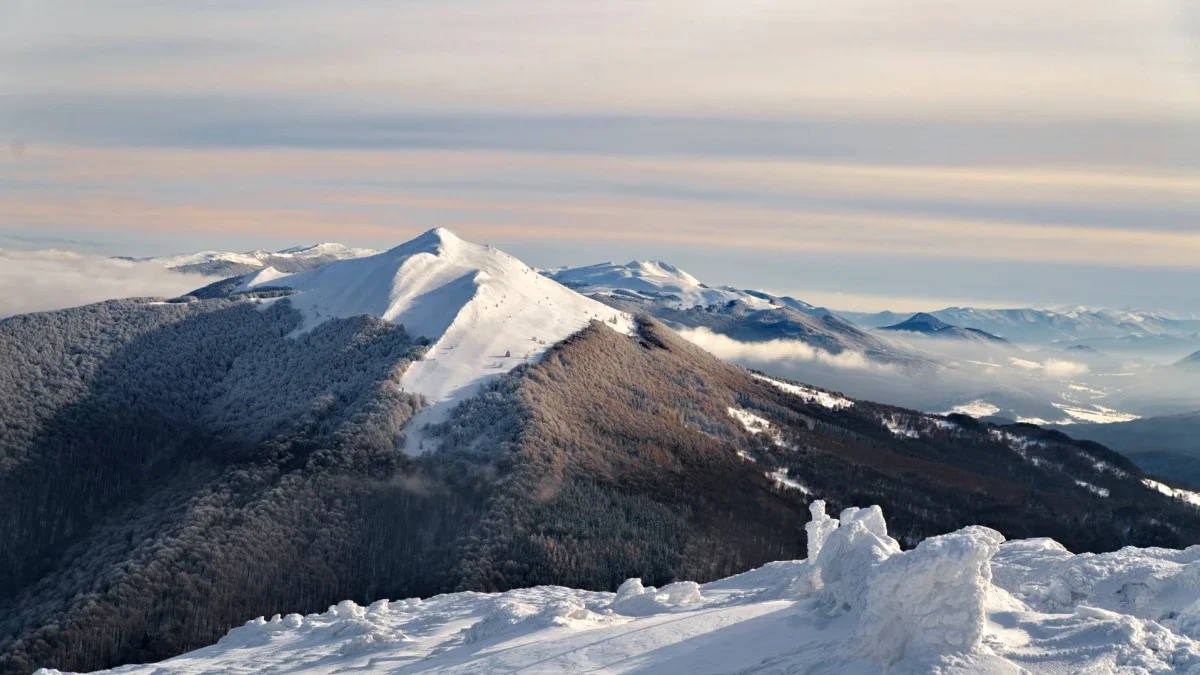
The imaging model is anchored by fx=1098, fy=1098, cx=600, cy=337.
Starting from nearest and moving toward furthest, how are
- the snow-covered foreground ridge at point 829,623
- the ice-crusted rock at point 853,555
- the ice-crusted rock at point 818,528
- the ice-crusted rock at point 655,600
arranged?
the snow-covered foreground ridge at point 829,623 < the ice-crusted rock at point 853,555 < the ice-crusted rock at point 655,600 < the ice-crusted rock at point 818,528

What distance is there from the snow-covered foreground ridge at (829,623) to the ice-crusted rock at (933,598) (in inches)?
2.9

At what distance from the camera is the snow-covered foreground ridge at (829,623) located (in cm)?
5712

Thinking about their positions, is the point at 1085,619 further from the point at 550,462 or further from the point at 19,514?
the point at 19,514

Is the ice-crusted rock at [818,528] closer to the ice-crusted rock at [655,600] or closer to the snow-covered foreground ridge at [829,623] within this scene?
the snow-covered foreground ridge at [829,623]

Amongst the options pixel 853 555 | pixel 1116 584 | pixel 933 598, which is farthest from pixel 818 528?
pixel 933 598

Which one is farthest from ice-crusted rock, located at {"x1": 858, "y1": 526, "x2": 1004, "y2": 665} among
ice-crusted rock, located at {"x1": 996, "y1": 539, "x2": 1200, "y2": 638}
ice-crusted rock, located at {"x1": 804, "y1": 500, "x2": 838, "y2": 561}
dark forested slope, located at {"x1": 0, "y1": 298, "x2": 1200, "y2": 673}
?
dark forested slope, located at {"x1": 0, "y1": 298, "x2": 1200, "y2": 673}

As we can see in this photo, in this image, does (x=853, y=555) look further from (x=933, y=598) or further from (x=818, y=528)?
(x=818, y=528)

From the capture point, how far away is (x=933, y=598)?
188ft

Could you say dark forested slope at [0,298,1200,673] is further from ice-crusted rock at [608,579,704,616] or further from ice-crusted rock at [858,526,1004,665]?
ice-crusted rock at [858,526,1004,665]

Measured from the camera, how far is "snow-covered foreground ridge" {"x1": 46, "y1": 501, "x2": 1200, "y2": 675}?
187 ft

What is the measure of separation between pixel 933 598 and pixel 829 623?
1026 cm

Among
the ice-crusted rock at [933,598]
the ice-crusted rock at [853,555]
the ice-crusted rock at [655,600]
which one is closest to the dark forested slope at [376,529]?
the ice-crusted rock at [655,600]

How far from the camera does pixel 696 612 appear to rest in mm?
79562

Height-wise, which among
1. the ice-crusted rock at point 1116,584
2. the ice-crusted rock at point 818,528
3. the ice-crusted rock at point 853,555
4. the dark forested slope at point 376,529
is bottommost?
the dark forested slope at point 376,529
